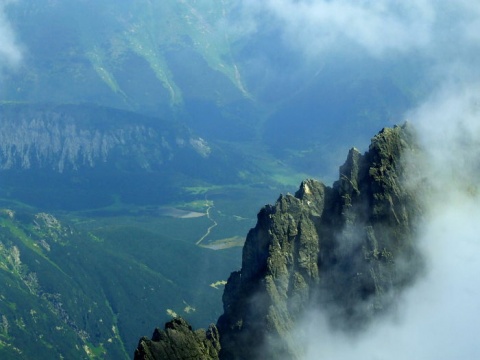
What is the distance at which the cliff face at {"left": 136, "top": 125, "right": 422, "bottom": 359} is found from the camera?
107500 millimetres

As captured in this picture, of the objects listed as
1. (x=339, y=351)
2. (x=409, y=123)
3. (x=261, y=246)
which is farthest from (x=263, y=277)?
(x=409, y=123)

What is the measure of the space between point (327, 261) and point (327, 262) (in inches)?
5.5

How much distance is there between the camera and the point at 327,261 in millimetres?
112312

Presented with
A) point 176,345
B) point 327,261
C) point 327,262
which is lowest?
point 176,345

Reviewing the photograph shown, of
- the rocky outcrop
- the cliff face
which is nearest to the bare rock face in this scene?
the cliff face

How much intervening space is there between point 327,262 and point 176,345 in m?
29.1

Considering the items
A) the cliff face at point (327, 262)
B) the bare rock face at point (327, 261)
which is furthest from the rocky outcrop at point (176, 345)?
the cliff face at point (327, 262)

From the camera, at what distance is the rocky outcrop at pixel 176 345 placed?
88.2 metres

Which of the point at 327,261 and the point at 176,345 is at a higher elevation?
the point at 327,261

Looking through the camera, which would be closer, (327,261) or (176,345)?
(176,345)

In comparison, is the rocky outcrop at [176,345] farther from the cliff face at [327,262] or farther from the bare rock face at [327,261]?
the cliff face at [327,262]

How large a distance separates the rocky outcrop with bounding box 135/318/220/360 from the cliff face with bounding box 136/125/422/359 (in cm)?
1274

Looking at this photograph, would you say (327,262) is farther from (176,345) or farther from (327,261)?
(176,345)

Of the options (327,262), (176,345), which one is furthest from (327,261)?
(176,345)
